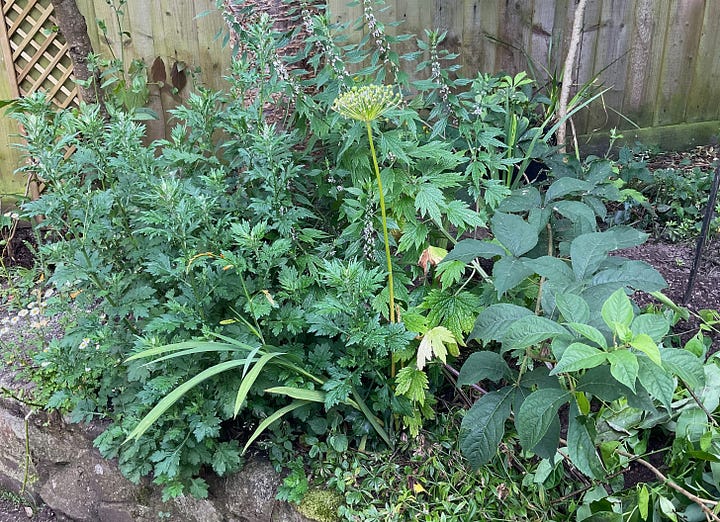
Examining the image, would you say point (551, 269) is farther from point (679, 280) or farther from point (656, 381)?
point (679, 280)

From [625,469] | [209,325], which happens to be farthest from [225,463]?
[625,469]

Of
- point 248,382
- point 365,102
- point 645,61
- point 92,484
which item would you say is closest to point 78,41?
point 92,484

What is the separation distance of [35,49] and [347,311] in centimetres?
294

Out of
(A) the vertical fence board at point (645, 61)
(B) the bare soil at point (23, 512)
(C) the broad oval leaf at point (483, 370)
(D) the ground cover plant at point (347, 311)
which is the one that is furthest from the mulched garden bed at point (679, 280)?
(A) the vertical fence board at point (645, 61)

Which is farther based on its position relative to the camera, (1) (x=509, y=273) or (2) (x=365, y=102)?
(1) (x=509, y=273)

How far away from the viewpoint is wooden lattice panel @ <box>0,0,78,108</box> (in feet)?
10.9

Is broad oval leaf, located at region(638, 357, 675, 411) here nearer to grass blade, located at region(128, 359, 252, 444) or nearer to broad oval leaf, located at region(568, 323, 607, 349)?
broad oval leaf, located at region(568, 323, 607, 349)

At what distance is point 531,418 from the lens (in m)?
1.36

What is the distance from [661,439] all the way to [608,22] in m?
3.10

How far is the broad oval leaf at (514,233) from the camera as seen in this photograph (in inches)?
64.0

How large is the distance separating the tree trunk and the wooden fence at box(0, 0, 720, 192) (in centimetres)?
32

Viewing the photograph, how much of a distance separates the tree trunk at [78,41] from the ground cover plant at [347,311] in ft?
3.69

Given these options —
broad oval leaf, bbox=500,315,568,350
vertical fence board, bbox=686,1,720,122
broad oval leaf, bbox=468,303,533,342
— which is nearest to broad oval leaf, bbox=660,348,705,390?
broad oval leaf, bbox=500,315,568,350

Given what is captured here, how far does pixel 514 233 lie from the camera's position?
166 cm
